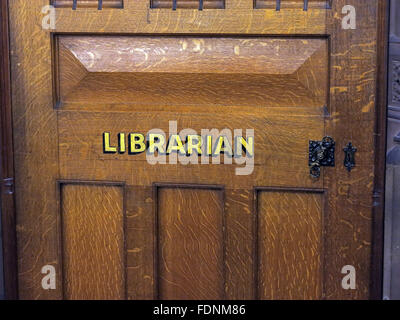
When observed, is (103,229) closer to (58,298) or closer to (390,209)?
(58,298)

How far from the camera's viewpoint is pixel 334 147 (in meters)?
1.98

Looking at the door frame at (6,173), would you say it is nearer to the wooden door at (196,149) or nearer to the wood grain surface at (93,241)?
the wooden door at (196,149)

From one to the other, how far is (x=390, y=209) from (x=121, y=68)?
83cm

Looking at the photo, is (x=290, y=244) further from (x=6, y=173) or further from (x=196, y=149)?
(x=6, y=173)

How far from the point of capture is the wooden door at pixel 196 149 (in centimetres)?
196

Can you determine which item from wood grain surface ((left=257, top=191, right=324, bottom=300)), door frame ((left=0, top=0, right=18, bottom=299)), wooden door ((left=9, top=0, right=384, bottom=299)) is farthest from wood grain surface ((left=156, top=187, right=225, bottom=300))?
door frame ((left=0, top=0, right=18, bottom=299))

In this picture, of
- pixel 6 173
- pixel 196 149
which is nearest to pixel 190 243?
pixel 196 149

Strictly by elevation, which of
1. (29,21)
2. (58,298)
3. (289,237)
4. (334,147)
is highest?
(29,21)

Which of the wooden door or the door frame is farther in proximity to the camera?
the door frame

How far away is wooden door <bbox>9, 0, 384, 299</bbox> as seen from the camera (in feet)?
6.42

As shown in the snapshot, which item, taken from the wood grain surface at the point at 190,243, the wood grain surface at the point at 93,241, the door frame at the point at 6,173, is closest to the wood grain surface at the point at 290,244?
the wood grain surface at the point at 190,243

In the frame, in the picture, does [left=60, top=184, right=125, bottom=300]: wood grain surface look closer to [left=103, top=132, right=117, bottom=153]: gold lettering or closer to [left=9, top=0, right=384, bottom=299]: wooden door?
[left=9, top=0, right=384, bottom=299]: wooden door

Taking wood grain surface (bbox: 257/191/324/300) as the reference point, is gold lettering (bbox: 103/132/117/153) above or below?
above

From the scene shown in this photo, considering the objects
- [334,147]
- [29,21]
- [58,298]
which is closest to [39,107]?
[29,21]
